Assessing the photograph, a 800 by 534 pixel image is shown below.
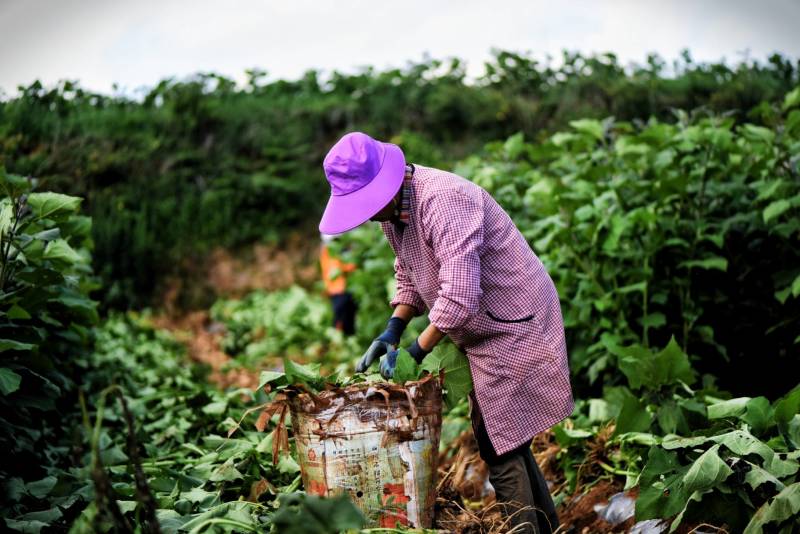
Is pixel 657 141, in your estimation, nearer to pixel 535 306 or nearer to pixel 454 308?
pixel 535 306

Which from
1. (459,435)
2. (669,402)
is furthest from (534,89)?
(669,402)

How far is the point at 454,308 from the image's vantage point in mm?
2674

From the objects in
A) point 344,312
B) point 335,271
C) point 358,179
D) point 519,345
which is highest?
point 358,179

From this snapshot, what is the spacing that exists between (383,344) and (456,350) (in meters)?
0.28

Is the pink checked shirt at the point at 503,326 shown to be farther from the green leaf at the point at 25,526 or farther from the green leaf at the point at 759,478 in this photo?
the green leaf at the point at 25,526

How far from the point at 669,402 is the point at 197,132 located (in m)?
8.55

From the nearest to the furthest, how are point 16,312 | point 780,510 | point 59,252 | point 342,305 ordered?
point 780,510 < point 16,312 < point 59,252 < point 342,305

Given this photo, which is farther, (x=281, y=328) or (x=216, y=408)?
(x=281, y=328)

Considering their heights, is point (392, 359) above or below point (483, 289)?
below

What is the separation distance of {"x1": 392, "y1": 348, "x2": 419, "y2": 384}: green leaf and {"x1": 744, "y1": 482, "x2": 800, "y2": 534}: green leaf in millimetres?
1128

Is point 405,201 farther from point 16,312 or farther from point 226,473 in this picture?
point 16,312

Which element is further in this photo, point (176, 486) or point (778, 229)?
point (778, 229)

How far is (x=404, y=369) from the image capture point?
265cm

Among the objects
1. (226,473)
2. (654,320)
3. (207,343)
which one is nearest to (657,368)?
(654,320)
